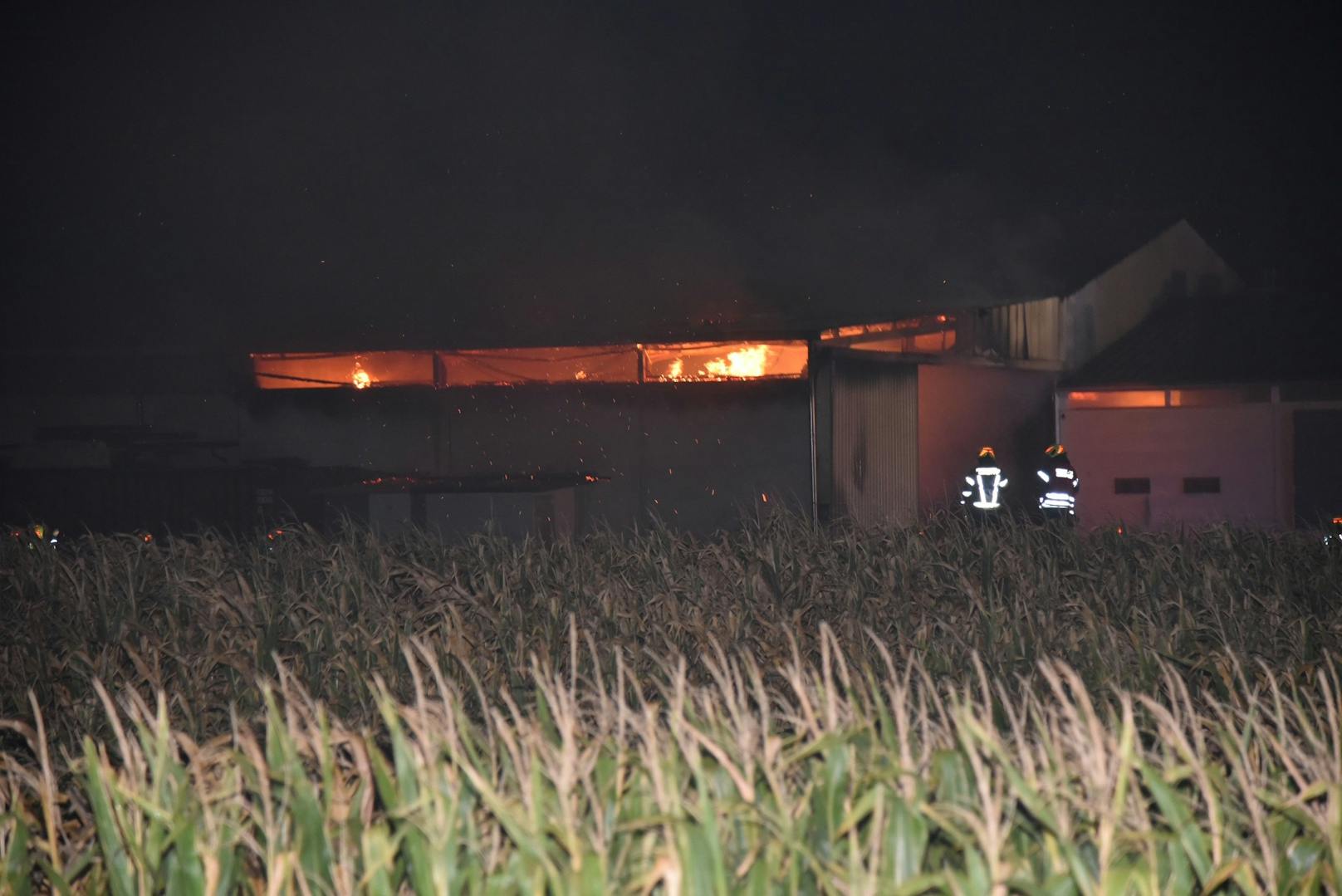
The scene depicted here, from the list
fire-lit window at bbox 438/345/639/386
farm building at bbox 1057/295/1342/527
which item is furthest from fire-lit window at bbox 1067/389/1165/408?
fire-lit window at bbox 438/345/639/386

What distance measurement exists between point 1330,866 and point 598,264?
1864cm

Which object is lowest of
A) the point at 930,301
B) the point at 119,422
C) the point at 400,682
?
the point at 400,682

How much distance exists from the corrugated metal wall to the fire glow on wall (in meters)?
0.84

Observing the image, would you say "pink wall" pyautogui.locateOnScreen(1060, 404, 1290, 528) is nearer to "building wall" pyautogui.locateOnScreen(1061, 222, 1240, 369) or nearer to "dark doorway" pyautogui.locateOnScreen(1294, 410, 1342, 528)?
"dark doorway" pyautogui.locateOnScreen(1294, 410, 1342, 528)

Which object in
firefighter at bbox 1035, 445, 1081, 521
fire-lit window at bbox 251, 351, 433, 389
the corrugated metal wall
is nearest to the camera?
firefighter at bbox 1035, 445, 1081, 521

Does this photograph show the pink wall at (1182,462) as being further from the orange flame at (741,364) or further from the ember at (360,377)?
the ember at (360,377)

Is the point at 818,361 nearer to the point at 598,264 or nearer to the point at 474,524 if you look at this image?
the point at 474,524

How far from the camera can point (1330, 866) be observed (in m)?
2.27

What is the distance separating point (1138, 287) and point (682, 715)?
20.7 m

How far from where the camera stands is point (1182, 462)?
18.0 m

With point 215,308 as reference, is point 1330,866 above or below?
below

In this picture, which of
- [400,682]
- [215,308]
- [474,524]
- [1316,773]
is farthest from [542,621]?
[215,308]

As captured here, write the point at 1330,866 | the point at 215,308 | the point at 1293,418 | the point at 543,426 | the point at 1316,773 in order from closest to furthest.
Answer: the point at 1330,866 → the point at 1316,773 → the point at 543,426 → the point at 1293,418 → the point at 215,308

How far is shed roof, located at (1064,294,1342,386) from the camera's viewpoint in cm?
1795
